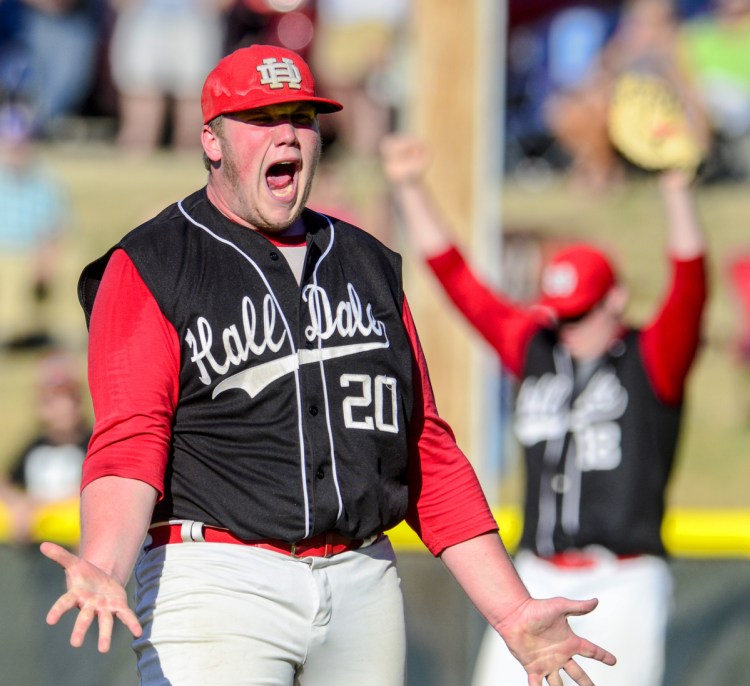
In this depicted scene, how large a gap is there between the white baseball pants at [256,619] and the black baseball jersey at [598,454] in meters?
1.80

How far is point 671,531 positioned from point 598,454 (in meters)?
Result: 0.79

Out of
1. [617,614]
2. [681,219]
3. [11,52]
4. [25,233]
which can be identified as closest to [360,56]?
[11,52]

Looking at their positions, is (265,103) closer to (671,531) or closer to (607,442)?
(607,442)

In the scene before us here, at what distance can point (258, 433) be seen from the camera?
2.50m

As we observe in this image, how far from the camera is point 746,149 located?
944cm

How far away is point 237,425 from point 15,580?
8.98 ft

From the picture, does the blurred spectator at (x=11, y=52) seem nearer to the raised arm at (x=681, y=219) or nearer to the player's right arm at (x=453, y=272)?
the player's right arm at (x=453, y=272)

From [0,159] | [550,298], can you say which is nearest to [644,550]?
[550,298]

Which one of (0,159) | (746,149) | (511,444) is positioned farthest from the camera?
(746,149)

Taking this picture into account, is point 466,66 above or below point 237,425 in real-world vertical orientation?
above

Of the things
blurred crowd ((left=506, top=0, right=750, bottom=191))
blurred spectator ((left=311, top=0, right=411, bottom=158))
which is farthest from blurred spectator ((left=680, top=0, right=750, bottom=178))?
blurred spectator ((left=311, top=0, right=411, bottom=158))

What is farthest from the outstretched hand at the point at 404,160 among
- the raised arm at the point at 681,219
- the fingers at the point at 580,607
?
the fingers at the point at 580,607

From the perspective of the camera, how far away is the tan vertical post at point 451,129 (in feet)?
17.9

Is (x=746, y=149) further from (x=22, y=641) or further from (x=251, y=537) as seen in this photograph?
(x=251, y=537)
